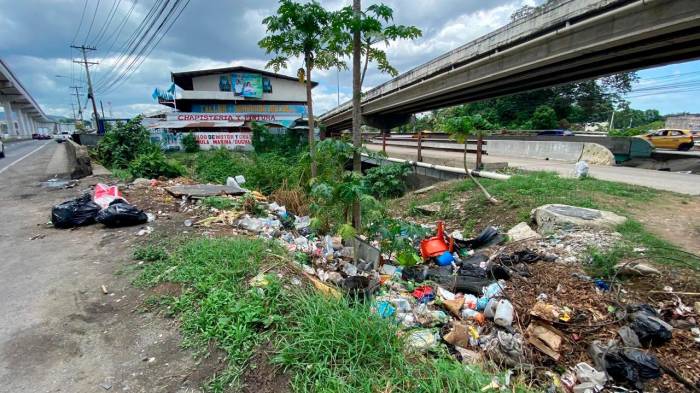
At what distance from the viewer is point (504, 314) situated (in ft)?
9.46

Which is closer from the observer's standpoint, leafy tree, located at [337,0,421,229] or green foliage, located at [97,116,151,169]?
leafy tree, located at [337,0,421,229]

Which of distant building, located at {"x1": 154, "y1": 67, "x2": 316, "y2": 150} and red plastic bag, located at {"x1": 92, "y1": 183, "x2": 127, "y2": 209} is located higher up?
distant building, located at {"x1": 154, "y1": 67, "x2": 316, "y2": 150}

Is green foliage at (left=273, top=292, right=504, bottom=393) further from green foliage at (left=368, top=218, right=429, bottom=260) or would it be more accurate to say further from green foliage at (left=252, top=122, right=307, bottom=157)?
green foliage at (left=252, top=122, right=307, bottom=157)

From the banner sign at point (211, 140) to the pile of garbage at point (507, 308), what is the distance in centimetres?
2059

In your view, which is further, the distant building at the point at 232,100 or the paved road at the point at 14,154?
the distant building at the point at 232,100

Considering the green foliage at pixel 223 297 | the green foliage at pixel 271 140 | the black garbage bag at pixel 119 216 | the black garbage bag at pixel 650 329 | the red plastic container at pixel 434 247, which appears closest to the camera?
the green foliage at pixel 223 297

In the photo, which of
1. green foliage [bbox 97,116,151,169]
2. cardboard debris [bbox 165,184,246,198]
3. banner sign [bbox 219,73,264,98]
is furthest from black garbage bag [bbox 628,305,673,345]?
banner sign [bbox 219,73,264,98]

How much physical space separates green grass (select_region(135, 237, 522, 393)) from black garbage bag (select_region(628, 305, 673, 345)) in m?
1.65

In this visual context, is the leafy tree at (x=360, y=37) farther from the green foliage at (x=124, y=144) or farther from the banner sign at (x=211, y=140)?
the banner sign at (x=211, y=140)

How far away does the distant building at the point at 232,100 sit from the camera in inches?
1084

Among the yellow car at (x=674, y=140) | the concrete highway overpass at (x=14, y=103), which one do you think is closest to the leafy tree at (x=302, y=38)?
the yellow car at (x=674, y=140)

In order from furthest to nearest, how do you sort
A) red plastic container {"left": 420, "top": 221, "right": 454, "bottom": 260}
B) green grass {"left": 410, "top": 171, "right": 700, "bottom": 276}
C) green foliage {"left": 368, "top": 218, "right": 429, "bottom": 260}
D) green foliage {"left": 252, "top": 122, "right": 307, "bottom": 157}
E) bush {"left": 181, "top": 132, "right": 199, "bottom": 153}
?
1. bush {"left": 181, "top": 132, "right": 199, "bottom": 153}
2. green foliage {"left": 252, "top": 122, "right": 307, "bottom": 157}
3. red plastic container {"left": 420, "top": 221, "right": 454, "bottom": 260}
4. green foliage {"left": 368, "top": 218, "right": 429, "bottom": 260}
5. green grass {"left": 410, "top": 171, "right": 700, "bottom": 276}

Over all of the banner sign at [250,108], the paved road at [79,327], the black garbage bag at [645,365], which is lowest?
the black garbage bag at [645,365]

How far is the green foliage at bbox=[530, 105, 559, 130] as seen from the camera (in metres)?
27.6
